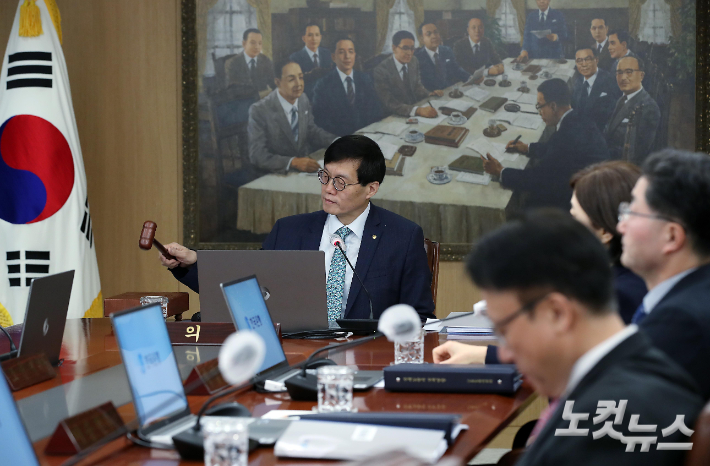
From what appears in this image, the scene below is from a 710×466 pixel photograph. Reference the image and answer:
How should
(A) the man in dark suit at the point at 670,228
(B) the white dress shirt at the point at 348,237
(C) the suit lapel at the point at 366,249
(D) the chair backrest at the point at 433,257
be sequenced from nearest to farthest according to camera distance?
1. (A) the man in dark suit at the point at 670,228
2. (C) the suit lapel at the point at 366,249
3. (B) the white dress shirt at the point at 348,237
4. (D) the chair backrest at the point at 433,257

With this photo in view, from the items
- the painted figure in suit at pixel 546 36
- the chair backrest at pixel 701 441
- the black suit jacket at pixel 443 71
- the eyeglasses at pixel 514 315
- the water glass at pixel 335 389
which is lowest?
the water glass at pixel 335 389

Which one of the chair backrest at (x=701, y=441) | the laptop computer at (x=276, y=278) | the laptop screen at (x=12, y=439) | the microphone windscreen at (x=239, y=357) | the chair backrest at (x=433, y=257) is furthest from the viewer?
the chair backrest at (x=433, y=257)

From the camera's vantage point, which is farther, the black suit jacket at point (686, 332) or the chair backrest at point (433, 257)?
the chair backrest at point (433, 257)

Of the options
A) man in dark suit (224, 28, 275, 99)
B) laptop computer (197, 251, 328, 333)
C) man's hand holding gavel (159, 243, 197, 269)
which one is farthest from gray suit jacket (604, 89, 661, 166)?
man's hand holding gavel (159, 243, 197, 269)

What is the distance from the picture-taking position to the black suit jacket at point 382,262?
3250 millimetres

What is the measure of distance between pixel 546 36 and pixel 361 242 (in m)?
2.11

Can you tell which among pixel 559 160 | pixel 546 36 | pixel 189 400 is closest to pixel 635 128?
pixel 559 160

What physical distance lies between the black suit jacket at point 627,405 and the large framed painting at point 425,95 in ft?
12.0

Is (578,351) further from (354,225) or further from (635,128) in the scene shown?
(635,128)

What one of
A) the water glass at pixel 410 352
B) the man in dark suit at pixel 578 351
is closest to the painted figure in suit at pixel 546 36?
the water glass at pixel 410 352

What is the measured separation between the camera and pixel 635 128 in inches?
180

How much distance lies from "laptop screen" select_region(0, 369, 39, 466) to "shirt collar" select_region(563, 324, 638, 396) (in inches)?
34.9

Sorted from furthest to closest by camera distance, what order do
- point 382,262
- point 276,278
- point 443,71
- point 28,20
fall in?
point 443,71 < point 28,20 < point 382,262 < point 276,278

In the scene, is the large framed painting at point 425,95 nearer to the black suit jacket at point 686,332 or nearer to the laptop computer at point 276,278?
the laptop computer at point 276,278
